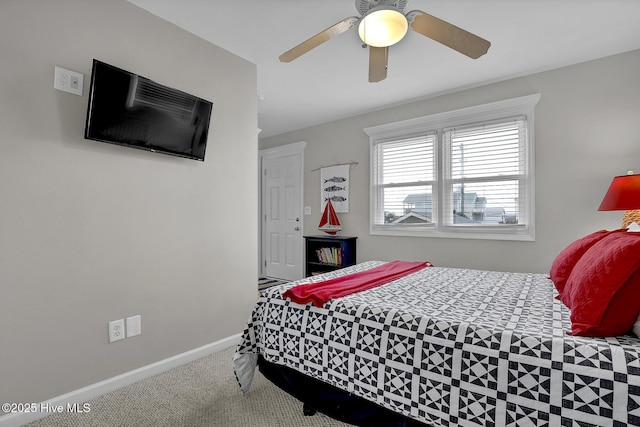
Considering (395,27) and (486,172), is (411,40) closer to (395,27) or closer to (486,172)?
(395,27)

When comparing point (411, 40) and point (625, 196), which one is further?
point (411, 40)

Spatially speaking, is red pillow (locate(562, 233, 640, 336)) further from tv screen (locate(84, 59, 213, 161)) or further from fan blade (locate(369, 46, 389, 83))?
tv screen (locate(84, 59, 213, 161))

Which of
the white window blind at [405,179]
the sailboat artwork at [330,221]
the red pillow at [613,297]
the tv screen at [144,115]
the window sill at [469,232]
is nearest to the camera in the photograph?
the red pillow at [613,297]

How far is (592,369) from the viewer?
3.34 ft

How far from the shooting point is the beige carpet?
5.52 feet

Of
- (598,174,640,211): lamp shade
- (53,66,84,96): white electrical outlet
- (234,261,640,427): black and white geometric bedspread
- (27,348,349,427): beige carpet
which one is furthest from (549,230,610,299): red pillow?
(53,66,84,96): white electrical outlet

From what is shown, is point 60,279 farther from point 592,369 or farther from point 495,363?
point 592,369

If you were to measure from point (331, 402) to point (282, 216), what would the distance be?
3.85 meters

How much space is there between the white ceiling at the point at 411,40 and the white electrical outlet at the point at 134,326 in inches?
81.2

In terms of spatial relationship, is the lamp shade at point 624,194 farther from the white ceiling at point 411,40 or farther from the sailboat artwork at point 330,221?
the sailboat artwork at point 330,221

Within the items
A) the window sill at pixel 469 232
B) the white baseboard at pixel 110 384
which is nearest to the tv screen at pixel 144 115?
the white baseboard at pixel 110 384

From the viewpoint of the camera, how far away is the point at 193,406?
1818 mm

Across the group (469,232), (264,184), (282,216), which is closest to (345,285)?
(469,232)

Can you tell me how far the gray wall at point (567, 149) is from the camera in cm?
273
